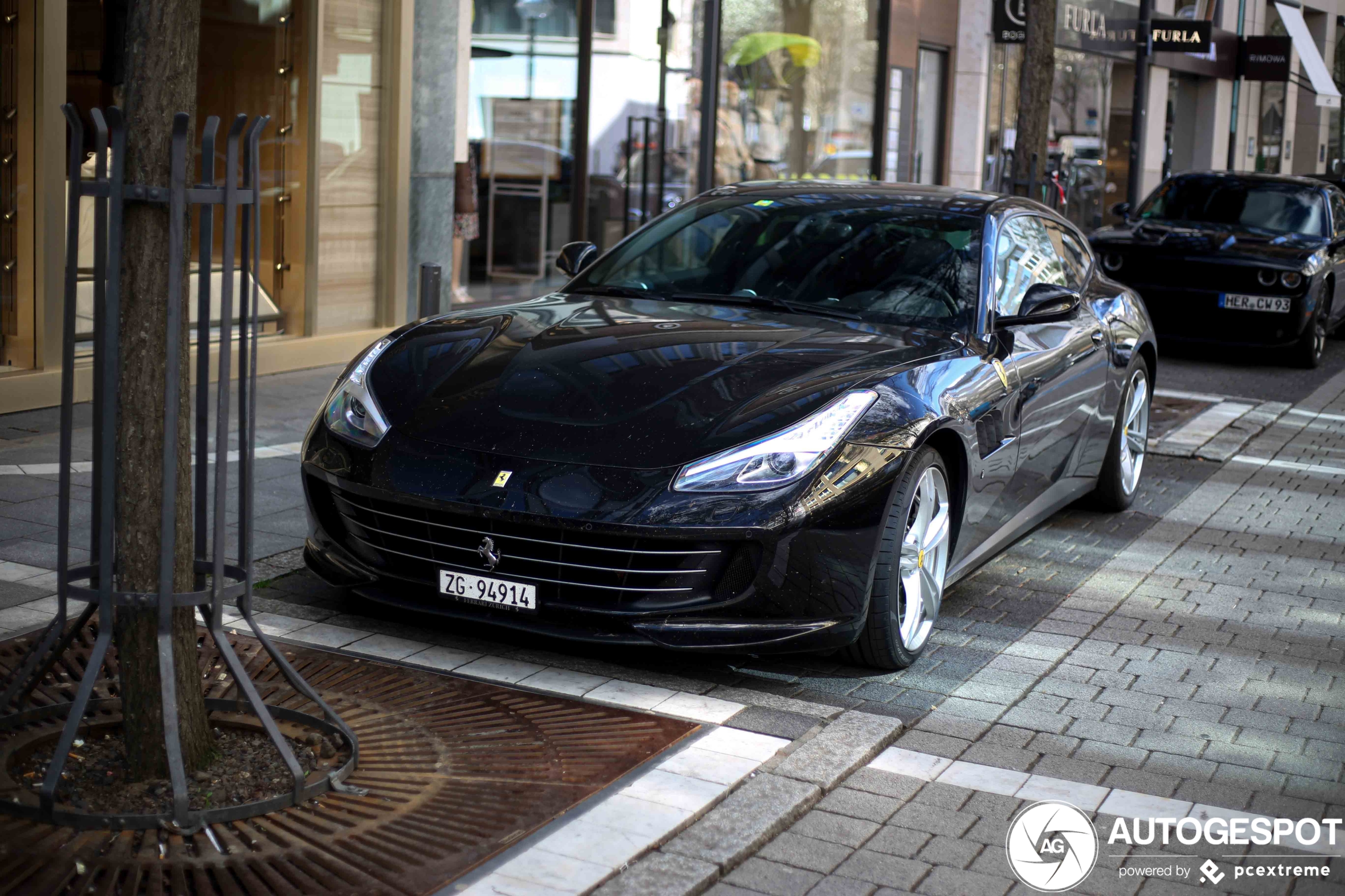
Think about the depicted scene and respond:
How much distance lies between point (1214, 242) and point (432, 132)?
22.6 feet

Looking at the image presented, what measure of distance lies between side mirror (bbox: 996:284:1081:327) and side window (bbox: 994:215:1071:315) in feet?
0.26

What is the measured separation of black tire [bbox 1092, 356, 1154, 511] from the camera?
7.55 metres

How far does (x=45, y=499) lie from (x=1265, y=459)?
22.4 ft

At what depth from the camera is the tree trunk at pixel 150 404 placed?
349 cm

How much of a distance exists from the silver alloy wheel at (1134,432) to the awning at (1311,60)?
96.0 ft

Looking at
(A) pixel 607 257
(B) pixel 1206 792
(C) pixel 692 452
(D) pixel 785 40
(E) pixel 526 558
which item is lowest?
(B) pixel 1206 792

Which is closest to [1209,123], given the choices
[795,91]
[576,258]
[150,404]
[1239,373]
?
[795,91]

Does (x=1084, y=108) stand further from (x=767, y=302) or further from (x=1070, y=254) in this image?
(x=767, y=302)

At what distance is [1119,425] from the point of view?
7570 millimetres

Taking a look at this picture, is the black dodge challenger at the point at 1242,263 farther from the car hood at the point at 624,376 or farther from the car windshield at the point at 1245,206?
the car hood at the point at 624,376

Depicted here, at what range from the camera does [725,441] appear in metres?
4.66

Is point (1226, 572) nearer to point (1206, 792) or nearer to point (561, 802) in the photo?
point (1206, 792)

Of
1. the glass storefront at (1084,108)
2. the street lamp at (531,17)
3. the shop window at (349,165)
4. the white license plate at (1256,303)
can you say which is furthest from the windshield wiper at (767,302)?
the glass storefront at (1084,108)

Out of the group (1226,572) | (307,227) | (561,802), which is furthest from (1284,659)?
(307,227)
